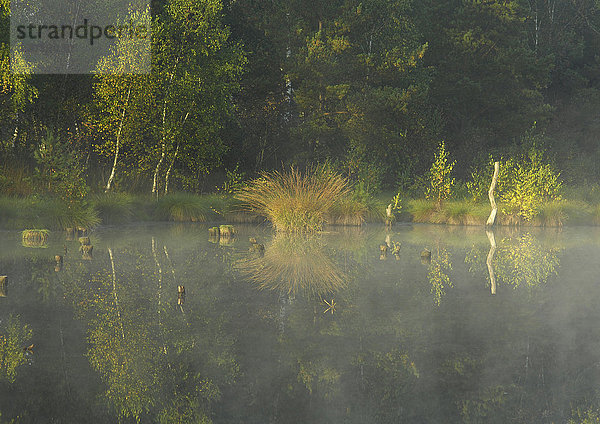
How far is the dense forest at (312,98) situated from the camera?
19.0m

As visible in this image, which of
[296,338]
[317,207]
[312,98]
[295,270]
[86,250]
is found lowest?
[296,338]

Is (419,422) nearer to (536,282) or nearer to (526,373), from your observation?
(526,373)

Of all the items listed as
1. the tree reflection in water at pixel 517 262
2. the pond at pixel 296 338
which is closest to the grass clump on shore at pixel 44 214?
A: the pond at pixel 296 338

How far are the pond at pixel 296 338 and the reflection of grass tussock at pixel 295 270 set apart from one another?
5cm

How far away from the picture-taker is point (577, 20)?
34656mm

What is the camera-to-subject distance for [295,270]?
9492 mm

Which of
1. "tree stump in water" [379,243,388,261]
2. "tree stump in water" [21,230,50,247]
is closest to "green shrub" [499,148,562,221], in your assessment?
"tree stump in water" [379,243,388,261]

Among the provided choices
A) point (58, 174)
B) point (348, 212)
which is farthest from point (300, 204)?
point (58, 174)

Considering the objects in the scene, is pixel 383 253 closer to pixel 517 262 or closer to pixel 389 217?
pixel 517 262

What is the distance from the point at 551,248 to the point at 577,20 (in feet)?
85.4

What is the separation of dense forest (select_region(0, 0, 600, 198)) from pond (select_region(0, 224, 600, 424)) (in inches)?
307

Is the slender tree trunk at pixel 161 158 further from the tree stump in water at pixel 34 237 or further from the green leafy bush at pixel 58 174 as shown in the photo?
the tree stump in water at pixel 34 237

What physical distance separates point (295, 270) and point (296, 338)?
3.73 meters

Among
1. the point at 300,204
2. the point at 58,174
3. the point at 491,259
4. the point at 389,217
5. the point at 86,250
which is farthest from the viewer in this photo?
the point at 389,217
